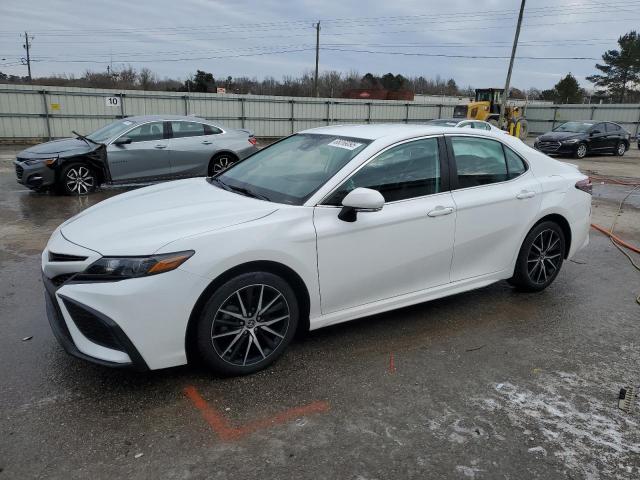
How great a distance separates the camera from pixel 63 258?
10.6 feet

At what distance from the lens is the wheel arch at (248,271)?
10.3 ft

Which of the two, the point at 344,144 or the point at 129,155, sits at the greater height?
the point at 344,144

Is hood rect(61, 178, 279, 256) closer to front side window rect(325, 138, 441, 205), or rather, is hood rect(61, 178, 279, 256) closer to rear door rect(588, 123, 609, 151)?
front side window rect(325, 138, 441, 205)

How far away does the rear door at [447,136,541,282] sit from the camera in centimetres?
426

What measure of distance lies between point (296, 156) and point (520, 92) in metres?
85.5

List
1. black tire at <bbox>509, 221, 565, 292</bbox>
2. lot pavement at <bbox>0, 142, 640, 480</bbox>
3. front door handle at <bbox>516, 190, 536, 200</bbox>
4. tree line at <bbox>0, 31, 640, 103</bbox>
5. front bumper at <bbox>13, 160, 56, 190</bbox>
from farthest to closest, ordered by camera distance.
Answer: tree line at <bbox>0, 31, 640, 103</bbox> → front bumper at <bbox>13, 160, 56, 190</bbox> → black tire at <bbox>509, 221, 565, 292</bbox> → front door handle at <bbox>516, 190, 536, 200</bbox> → lot pavement at <bbox>0, 142, 640, 480</bbox>

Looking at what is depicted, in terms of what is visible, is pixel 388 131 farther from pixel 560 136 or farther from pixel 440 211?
pixel 560 136

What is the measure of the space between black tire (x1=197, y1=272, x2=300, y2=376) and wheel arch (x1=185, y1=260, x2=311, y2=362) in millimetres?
34

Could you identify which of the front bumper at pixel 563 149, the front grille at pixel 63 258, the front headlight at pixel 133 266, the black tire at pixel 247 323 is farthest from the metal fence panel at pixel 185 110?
the front headlight at pixel 133 266

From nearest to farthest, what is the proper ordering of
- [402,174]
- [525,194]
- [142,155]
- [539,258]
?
[402,174]
[525,194]
[539,258]
[142,155]

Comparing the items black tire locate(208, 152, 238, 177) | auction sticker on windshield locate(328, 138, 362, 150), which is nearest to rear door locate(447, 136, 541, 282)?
auction sticker on windshield locate(328, 138, 362, 150)

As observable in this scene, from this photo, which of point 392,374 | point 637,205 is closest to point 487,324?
point 392,374

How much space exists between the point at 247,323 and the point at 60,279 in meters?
1.20

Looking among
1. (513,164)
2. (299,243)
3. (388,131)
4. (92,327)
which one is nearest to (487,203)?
(513,164)
